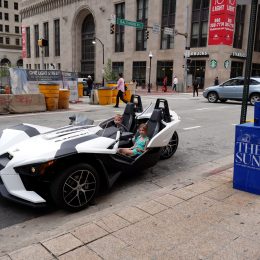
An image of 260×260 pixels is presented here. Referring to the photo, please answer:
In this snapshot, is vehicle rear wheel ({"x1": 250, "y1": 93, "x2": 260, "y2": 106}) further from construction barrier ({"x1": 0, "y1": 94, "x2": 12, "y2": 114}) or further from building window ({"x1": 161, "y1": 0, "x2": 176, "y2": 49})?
building window ({"x1": 161, "y1": 0, "x2": 176, "y2": 49})

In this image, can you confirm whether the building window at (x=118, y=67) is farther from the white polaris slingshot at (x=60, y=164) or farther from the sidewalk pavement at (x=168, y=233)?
the sidewalk pavement at (x=168, y=233)

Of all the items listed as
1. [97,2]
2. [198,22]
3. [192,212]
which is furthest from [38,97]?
[97,2]

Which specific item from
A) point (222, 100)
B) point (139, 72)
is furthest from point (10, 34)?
point (222, 100)

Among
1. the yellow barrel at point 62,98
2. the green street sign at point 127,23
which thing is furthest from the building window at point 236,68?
the yellow barrel at point 62,98

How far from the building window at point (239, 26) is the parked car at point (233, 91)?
2166 cm

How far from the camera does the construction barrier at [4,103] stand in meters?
13.2

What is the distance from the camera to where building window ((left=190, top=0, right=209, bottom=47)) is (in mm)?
38219

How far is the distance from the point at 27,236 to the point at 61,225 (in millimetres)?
383

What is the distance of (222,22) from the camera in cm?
3609

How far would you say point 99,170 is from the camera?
4102mm

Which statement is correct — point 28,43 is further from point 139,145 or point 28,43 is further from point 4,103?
Answer: point 139,145

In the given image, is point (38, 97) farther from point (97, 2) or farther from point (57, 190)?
point (97, 2)

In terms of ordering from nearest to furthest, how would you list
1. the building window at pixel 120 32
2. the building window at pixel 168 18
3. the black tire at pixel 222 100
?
1. the black tire at pixel 222 100
2. the building window at pixel 168 18
3. the building window at pixel 120 32

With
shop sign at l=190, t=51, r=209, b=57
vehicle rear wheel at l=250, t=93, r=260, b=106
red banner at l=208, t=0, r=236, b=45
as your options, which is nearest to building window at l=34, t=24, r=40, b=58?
shop sign at l=190, t=51, r=209, b=57
